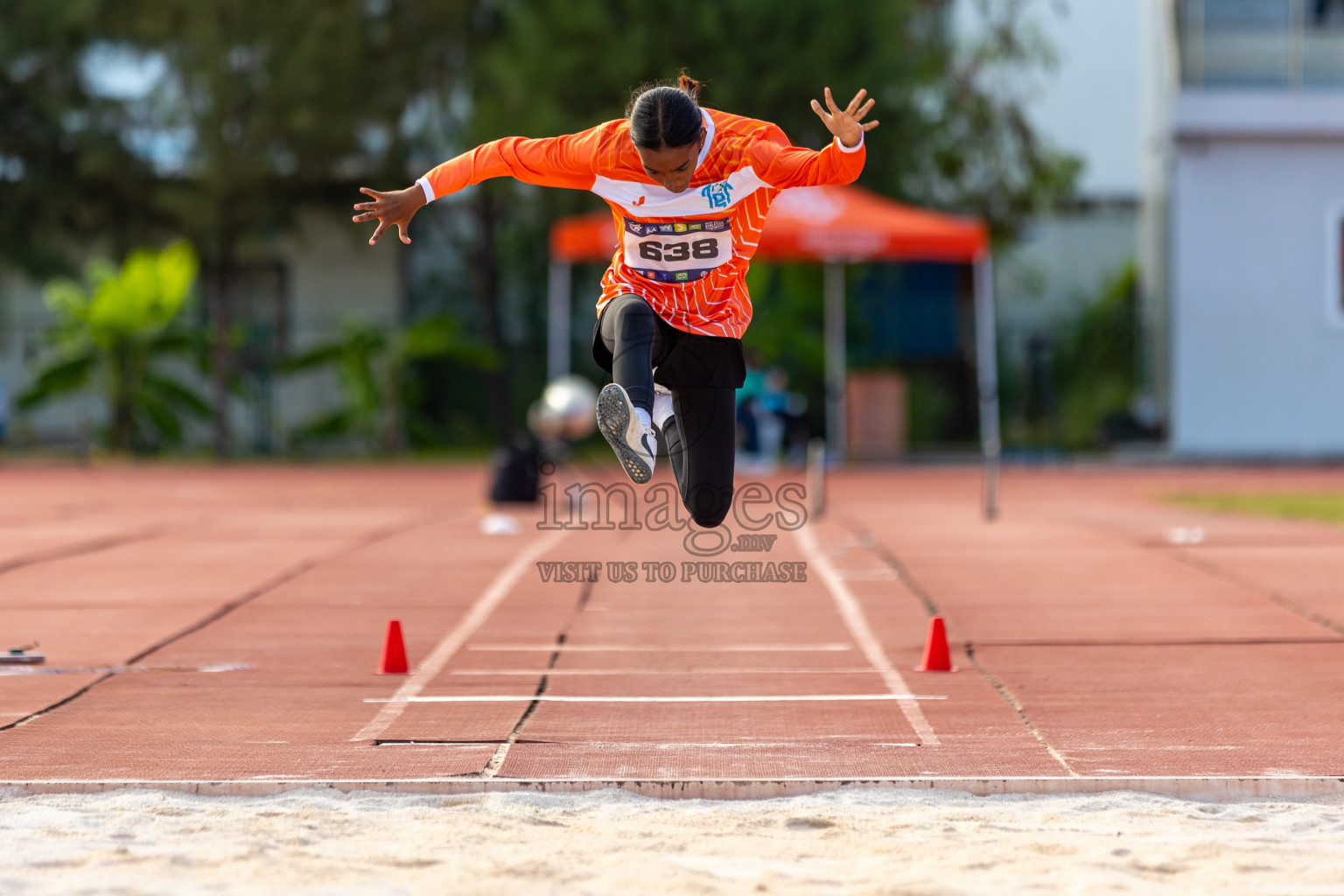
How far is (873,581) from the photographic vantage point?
10.5 metres

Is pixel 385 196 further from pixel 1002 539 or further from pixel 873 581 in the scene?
pixel 1002 539

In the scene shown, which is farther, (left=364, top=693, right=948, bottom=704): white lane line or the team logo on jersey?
(left=364, top=693, right=948, bottom=704): white lane line

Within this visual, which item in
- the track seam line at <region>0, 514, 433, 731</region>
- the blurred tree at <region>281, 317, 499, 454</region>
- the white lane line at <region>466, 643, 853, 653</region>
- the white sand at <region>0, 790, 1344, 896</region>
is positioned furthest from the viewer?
the blurred tree at <region>281, 317, 499, 454</region>

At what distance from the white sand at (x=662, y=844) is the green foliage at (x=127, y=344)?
1786cm

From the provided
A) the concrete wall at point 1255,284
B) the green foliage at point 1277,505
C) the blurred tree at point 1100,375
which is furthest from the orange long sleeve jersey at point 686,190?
the blurred tree at point 1100,375

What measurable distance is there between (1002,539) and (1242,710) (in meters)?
6.12

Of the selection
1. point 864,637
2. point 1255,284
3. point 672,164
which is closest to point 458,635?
point 864,637

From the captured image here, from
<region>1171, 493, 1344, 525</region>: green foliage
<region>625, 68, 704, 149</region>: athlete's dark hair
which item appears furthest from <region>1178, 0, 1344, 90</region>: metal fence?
<region>625, 68, 704, 149</region>: athlete's dark hair

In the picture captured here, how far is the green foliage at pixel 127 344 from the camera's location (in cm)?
2205

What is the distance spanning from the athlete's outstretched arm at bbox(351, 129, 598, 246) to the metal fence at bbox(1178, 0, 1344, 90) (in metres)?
17.8

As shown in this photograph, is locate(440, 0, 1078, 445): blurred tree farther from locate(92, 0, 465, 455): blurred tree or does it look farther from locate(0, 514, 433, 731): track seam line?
locate(0, 514, 433, 731): track seam line

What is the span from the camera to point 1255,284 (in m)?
22.1

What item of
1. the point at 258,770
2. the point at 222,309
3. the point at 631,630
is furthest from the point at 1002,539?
the point at 222,309

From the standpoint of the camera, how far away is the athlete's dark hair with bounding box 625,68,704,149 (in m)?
5.75
